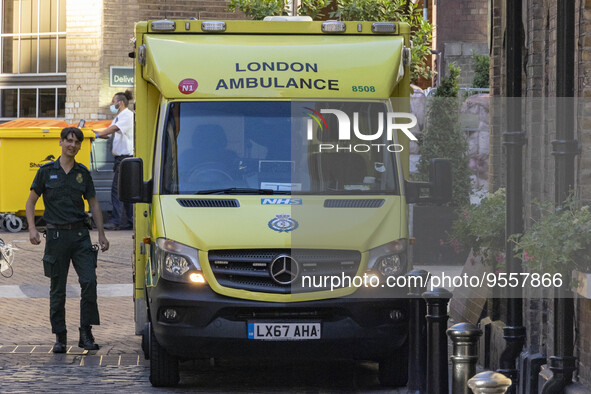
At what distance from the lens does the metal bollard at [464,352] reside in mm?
6023

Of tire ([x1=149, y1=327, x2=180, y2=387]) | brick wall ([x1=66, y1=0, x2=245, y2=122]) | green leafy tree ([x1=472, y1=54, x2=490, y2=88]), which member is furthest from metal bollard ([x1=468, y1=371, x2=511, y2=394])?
green leafy tree ([x1=472, y1=54, x2=490, y2=88])

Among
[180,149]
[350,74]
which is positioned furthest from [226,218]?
[350,74]

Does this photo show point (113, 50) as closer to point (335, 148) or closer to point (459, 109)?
point (459, 109)

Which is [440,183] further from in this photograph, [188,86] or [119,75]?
[119,75]

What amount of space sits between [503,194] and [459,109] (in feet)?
30.7

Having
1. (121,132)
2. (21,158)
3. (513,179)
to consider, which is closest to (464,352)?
(513,179)

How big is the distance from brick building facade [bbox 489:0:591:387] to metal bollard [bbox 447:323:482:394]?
4.07 ft

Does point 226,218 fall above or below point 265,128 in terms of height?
below

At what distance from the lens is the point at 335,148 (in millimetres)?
9211

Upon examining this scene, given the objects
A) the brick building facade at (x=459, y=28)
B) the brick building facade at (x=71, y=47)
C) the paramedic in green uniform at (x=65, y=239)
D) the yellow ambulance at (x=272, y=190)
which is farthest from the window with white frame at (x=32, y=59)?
the yellow ambulance at (x=272, y=190)

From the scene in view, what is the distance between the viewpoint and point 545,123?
832 cm

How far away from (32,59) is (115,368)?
17.0 metres

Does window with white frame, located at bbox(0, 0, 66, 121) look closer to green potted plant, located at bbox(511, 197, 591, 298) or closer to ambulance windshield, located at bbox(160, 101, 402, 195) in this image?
ambulance windshield, located at bbox(160, 101, 402, 195)

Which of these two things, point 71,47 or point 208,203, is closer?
point 208,203
